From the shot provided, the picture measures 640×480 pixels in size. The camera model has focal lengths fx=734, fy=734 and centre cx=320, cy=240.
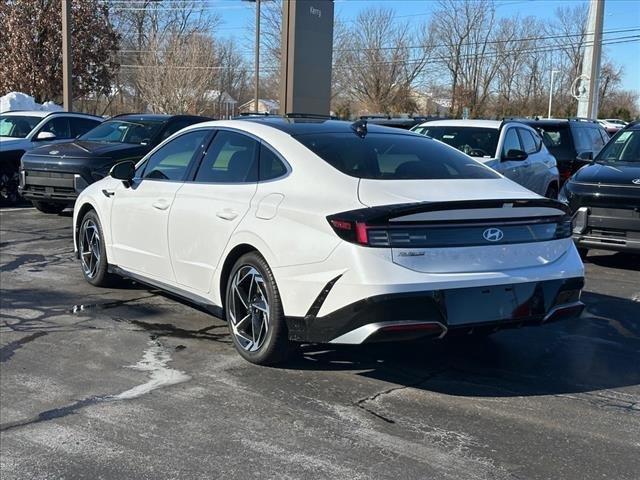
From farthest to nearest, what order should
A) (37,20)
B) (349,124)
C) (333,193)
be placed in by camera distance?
(37,20) → (349,124) → (333,193)

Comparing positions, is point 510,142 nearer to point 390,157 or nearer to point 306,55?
point 390,157

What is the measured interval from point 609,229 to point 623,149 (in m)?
1.86

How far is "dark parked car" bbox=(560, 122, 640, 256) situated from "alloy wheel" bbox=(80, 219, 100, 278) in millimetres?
5304

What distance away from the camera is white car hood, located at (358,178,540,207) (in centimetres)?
439

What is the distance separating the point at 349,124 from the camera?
577cm

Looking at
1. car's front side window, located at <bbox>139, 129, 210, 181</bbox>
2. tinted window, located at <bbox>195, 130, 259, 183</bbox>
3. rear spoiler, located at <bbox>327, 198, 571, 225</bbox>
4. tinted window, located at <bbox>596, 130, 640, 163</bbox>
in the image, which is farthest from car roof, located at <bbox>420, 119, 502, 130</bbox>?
rear spoiler, located at <bbox>327, 198, 571, 225</bbox>

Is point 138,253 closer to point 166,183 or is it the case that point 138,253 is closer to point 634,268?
point 166,183

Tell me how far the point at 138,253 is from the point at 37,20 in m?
24.3

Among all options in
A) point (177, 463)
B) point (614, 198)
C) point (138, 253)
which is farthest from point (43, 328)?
point (614, 198)

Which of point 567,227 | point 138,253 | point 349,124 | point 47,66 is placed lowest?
point 138,253

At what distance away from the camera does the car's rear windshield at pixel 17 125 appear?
14188 millimetres

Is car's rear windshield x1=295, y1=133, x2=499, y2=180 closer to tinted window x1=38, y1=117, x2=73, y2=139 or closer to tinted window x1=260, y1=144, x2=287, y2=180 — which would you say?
tinted window x1=260, y1=144, x2=287, y2=180

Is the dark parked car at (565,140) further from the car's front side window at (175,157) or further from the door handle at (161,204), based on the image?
the door handle at (161,204)

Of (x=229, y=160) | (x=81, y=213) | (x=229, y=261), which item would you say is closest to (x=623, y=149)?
(x=229, y=160)
